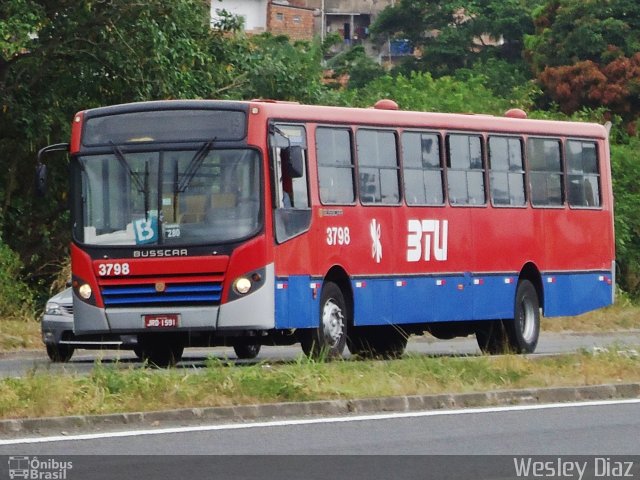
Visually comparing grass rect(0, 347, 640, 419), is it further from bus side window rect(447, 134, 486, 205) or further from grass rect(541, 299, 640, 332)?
grass rect(541, 299, 640, 332)

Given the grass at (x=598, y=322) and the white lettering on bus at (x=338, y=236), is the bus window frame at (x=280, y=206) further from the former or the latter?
the grass at (x=598, y=322)

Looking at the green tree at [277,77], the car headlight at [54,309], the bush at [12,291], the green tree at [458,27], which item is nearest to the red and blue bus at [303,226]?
the car headlight at [54,309]

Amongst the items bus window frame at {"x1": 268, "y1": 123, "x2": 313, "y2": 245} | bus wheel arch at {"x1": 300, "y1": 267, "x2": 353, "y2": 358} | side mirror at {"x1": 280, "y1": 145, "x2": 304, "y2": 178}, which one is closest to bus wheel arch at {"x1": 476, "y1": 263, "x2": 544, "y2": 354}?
bus wheel arch at {"x1": 300, "y1": 267, "x2": 353, "y2": 358}

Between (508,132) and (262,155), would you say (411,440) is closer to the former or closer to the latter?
(262,155)

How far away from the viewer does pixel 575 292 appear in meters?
27.0

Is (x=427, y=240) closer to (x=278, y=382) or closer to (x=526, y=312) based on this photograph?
(x=526, y=312)

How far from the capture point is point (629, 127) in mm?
56594

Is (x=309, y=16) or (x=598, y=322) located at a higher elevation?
(x=309, y=16)

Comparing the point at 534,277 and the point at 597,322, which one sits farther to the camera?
the point at 597,322

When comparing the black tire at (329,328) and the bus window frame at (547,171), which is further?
the bus window frame at (547,171)

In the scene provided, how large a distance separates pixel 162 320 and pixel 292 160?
2.30m

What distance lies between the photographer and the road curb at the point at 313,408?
44.8ft

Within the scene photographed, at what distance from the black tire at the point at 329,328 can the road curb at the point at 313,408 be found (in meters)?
4.56
